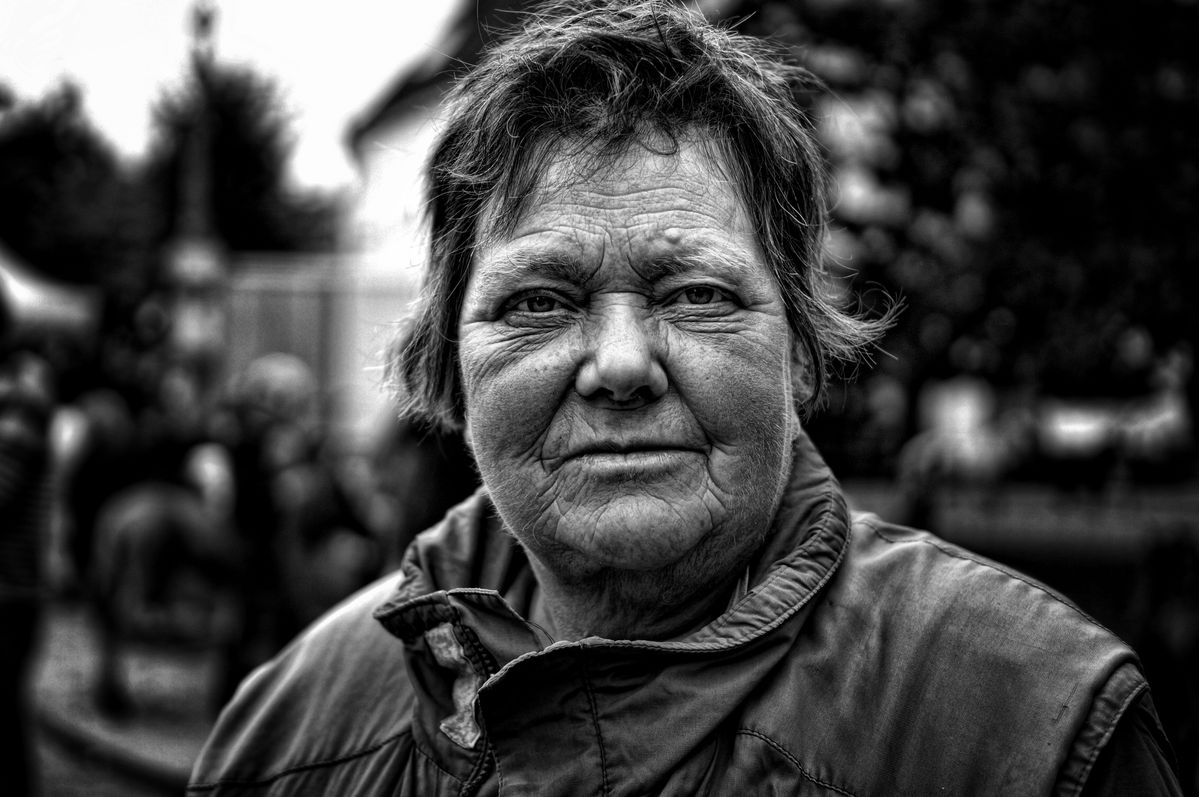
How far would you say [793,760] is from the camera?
138 cm

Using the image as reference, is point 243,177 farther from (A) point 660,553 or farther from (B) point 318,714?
(A) point 660,553

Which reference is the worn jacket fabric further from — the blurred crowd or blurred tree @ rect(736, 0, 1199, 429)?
the blurred crowd

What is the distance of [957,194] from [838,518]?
105 inches

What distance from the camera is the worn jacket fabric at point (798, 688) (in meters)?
1.35

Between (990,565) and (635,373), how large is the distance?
55 cm

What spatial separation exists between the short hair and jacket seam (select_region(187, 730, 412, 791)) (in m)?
0.64

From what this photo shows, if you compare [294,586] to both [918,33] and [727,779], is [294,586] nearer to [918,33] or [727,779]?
[918,33]

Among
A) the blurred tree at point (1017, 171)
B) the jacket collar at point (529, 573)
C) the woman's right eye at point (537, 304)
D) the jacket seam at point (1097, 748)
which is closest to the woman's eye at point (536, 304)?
the woman's right eye at point (537, 304)

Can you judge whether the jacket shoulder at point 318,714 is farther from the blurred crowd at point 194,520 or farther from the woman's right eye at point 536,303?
the blurred crowd at point 194,520

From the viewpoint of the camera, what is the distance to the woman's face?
1512 millimetres

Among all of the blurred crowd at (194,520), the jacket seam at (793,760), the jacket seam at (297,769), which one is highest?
the jacket seam at (793,760)

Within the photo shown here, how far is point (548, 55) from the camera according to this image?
5.49 ft

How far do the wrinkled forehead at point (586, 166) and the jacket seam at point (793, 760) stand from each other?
73cm

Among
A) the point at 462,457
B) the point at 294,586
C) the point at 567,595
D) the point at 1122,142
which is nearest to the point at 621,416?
the point at 567,595
